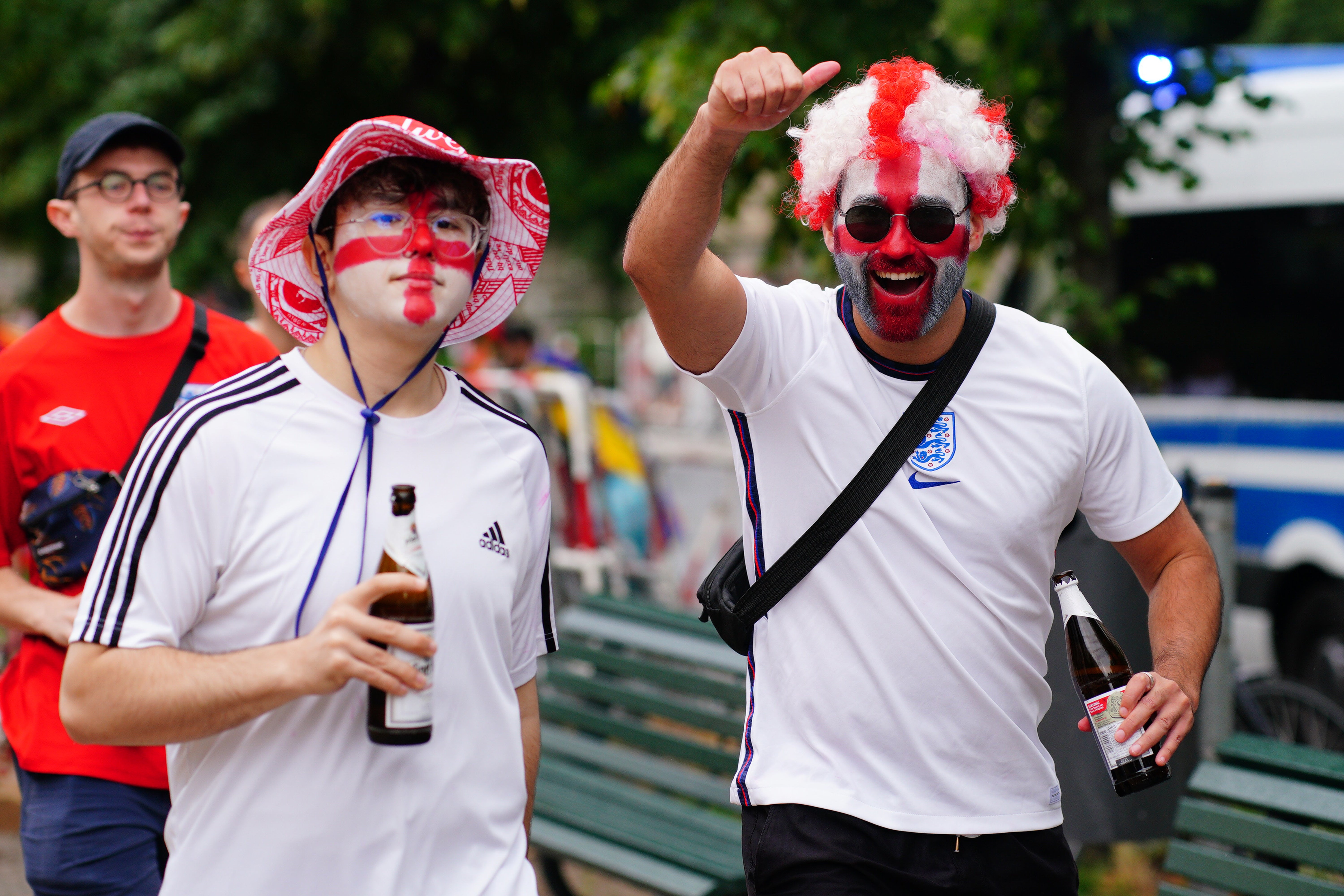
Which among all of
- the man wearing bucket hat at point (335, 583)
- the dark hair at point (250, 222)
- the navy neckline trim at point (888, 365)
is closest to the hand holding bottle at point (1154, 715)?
the navy neckline trim at point (888, 365)

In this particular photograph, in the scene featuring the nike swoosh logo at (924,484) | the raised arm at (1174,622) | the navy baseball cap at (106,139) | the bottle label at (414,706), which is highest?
the navy baseball cap at (106,139)

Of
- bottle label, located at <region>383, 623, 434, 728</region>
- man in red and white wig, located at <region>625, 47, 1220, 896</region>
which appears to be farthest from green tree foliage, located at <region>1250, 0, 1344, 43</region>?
bottle label, located at <region>383, 623, 434, 728</region>

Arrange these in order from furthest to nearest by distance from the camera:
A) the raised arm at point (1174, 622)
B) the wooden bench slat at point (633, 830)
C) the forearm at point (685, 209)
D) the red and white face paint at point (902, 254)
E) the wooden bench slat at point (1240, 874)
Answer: the wooden bench slat at point (633, 830)
the wooden bench slat at point (1240, 874)
the red and white face paint at point (902, 254)
the raised arm at point (1174, 622)
the forearm at point (685, 209)

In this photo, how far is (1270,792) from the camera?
11.3ft

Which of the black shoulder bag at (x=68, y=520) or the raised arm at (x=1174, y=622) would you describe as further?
the black shoulder bag at (x=68, y=520)

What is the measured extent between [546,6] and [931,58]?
9708mm

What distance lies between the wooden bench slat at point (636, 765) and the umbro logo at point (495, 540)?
2.28 metres

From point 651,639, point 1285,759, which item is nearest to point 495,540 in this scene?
point 1285,759

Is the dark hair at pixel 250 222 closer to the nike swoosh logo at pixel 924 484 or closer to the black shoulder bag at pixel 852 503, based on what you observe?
the black shoulder bag at pixel 852 503

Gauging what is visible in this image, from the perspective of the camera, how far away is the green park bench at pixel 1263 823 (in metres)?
3.28

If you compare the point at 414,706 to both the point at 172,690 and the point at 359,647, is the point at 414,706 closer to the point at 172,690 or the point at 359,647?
the point at 359,647

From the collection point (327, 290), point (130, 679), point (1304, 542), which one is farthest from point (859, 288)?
point (1304, 542)

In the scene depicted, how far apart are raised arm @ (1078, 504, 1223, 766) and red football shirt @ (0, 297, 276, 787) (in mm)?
2195

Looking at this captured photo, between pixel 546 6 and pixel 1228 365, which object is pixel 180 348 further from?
pixel 546 6
